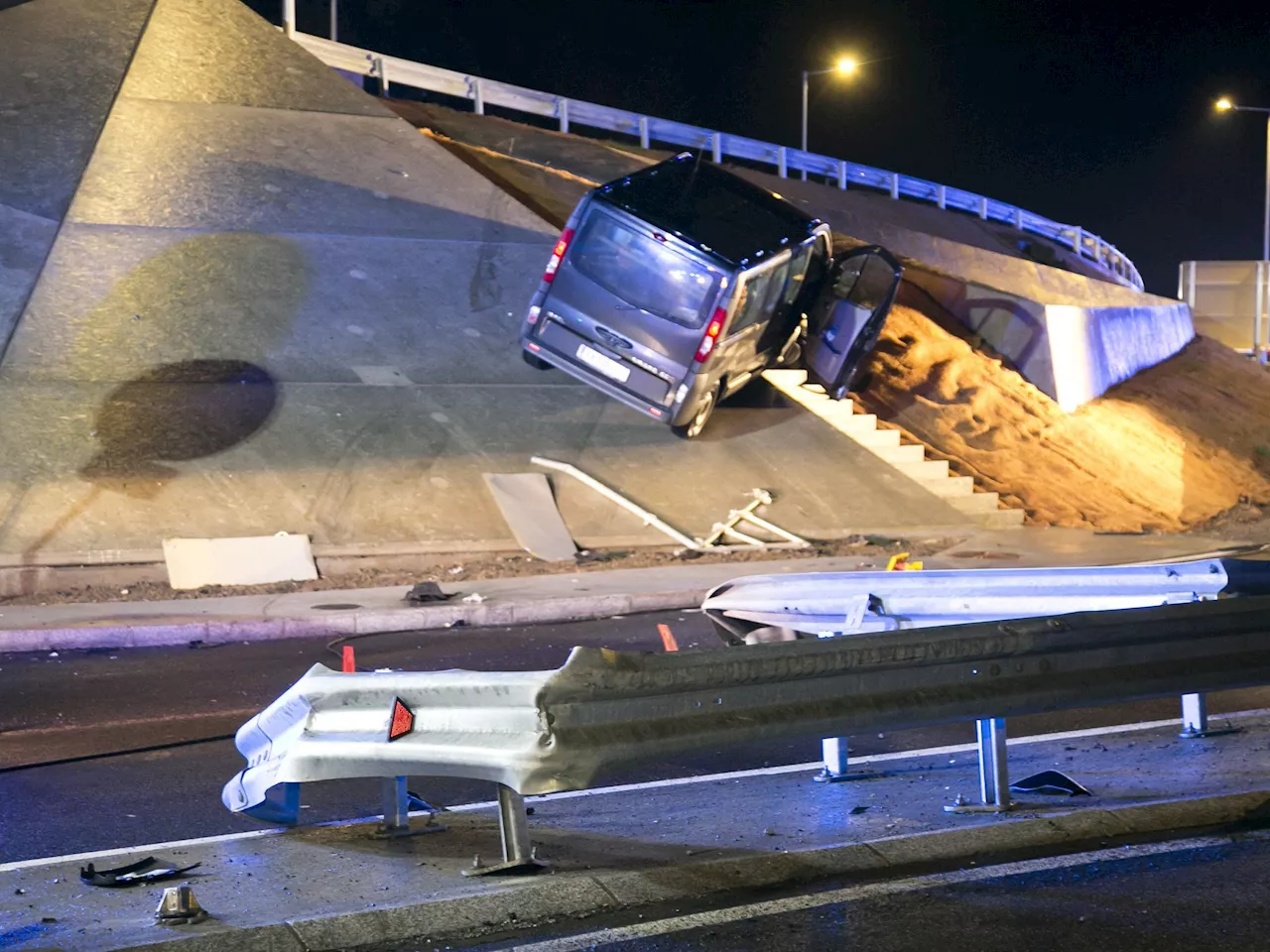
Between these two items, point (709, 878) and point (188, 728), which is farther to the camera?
point (188, 728)

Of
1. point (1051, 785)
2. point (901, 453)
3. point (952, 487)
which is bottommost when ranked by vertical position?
point (1051, 785)

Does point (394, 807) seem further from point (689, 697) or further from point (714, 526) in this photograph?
point (714, 526)

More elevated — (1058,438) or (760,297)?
(760,297)

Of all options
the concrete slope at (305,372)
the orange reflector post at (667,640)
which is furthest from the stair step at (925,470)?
the orange reflector post at (667,640)

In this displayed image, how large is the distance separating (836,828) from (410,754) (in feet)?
5.35

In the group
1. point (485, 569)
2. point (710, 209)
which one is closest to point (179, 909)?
point (485, 569)

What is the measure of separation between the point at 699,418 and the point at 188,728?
955 cm

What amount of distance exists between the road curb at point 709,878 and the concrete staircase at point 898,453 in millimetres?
12550

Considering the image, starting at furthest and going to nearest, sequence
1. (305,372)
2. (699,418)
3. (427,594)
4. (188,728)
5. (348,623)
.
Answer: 1. (699,418)
2. (305,372)
3. (427,594)
4. (348,623)
5. (188,728)

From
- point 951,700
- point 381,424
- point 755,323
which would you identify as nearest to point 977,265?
point 755,323

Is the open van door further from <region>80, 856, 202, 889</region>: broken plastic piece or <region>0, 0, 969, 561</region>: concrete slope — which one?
<region>80, 856, 202, 889</region>: broken plastic piece

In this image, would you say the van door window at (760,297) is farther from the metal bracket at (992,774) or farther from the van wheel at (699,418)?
the metal bracket at (992,774)

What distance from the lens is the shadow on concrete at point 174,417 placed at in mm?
14227

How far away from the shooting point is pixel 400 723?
4586mm
